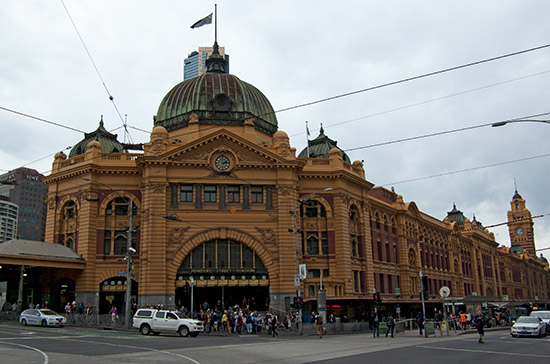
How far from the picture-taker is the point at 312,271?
54.7 metres

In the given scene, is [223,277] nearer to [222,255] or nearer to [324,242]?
[222,255]

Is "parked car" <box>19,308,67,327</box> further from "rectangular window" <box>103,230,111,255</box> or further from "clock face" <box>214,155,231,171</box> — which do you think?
"clock face" <box>214,155,231,171</box>

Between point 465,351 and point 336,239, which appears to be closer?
point 465,351

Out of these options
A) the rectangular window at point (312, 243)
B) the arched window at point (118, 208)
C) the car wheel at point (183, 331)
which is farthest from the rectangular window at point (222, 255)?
the car wheel at point (183, 331)

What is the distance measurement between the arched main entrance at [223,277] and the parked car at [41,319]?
1234 cm

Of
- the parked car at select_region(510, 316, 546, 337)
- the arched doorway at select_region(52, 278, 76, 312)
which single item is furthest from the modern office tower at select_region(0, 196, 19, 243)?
the parked car at select_region(510, 316, 546, 337)

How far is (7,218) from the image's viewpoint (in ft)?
567

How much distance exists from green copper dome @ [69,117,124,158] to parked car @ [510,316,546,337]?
44.4 metres

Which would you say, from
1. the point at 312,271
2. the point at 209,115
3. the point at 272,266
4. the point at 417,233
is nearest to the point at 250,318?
the point at 272,266

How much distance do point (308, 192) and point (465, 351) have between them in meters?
32.4

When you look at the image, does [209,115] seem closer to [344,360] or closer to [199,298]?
[199,298]

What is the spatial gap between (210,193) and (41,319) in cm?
1920

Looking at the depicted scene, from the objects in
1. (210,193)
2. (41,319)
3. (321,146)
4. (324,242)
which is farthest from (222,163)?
(41,319)

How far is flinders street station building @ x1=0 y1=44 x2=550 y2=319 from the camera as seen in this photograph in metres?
50.4
